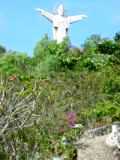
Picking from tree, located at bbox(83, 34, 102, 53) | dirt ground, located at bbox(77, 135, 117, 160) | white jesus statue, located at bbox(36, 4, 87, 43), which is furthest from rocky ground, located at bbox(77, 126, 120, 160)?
white jesus statue, located at bbox(36, 4, 87, 43)

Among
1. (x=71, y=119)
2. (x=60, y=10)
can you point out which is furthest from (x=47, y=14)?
(x=71, y=119)

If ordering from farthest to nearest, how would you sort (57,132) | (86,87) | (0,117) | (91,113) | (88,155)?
(86,87) → (91,113) → (57,132) → (88,155) → (0,117)

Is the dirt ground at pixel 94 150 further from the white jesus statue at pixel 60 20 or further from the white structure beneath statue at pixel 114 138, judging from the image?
the white jesus statue at pixel 60 20

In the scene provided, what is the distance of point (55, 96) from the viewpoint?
14742 millimetres

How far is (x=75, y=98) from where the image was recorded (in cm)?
1527

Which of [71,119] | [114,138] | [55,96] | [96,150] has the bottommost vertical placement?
[96,150]

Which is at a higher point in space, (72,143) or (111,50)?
(111,50)

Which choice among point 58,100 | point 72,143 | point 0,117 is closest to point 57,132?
point 72,143

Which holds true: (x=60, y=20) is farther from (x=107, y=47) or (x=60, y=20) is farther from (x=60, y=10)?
(x=107, y=47)

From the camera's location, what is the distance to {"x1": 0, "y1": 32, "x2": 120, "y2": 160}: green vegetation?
748 centimetres

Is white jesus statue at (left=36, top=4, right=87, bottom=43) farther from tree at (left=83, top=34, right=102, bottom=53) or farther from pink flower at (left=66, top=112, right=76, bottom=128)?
pink flower at (left=66, top=112, right=76, bottom=128)

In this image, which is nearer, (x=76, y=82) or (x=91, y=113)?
(x=91, y=113)

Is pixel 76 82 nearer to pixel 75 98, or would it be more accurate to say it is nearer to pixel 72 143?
pixel 75 98

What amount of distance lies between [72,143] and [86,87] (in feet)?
14.3
